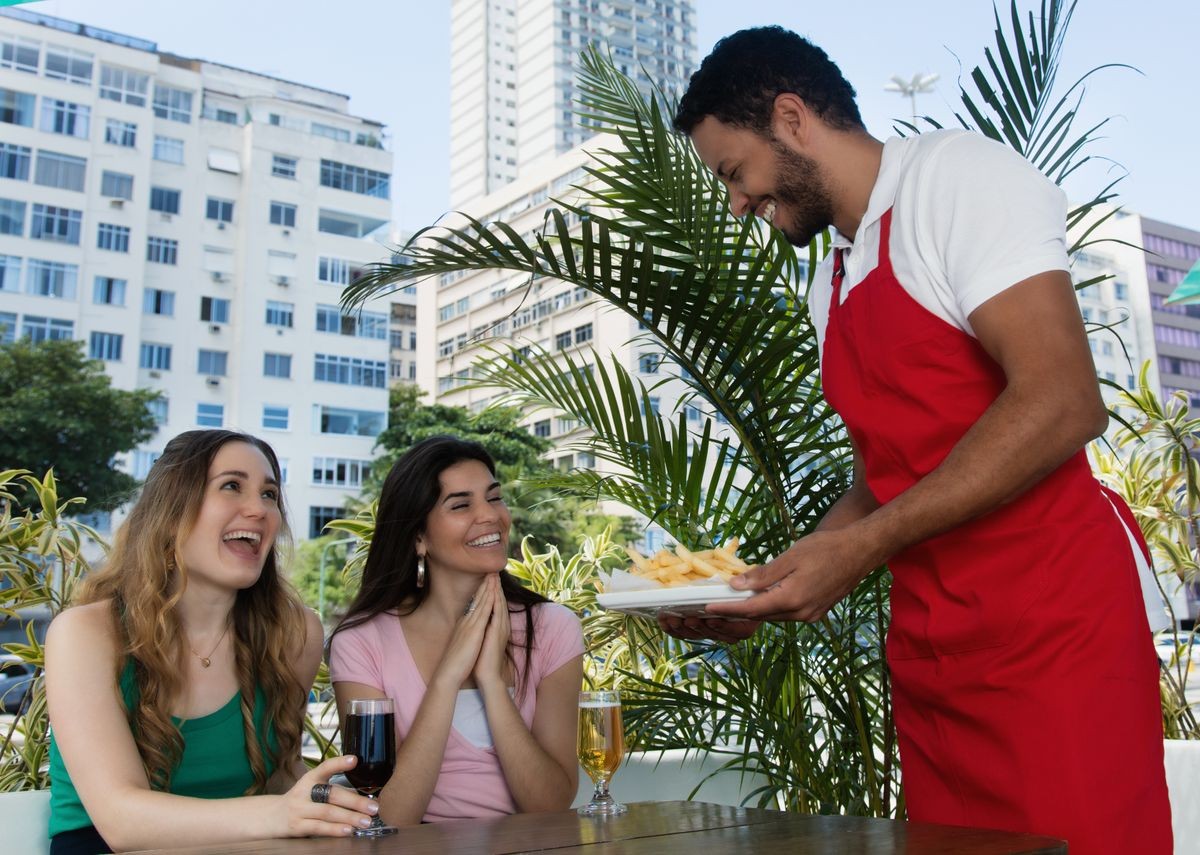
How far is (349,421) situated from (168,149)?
30.0ft

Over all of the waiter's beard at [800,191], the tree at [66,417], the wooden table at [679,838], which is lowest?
the wooden table at [679,838]

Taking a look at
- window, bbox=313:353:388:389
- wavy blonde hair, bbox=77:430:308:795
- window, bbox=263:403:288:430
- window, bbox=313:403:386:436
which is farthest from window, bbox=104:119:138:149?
wavy blonde hair, bbox=77:430:308:795

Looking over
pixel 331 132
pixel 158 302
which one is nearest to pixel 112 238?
pixel 158 302

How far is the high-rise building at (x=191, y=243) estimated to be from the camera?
29.3 metres

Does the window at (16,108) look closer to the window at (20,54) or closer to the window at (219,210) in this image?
the window at (20,54)

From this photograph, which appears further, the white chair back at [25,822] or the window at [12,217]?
the window at [12,217]

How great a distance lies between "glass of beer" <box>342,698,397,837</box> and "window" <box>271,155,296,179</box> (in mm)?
34226

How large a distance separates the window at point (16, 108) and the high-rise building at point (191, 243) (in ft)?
0.17

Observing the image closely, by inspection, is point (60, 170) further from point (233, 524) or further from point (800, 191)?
point (800, 191)

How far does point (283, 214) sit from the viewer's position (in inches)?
1313

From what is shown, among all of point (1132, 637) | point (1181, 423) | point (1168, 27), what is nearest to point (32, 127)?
point (1181, 423)

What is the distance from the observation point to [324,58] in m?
51.7

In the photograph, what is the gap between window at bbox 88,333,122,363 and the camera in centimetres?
2909

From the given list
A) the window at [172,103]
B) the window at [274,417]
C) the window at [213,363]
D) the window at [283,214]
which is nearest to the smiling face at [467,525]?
the window at [274,417]
